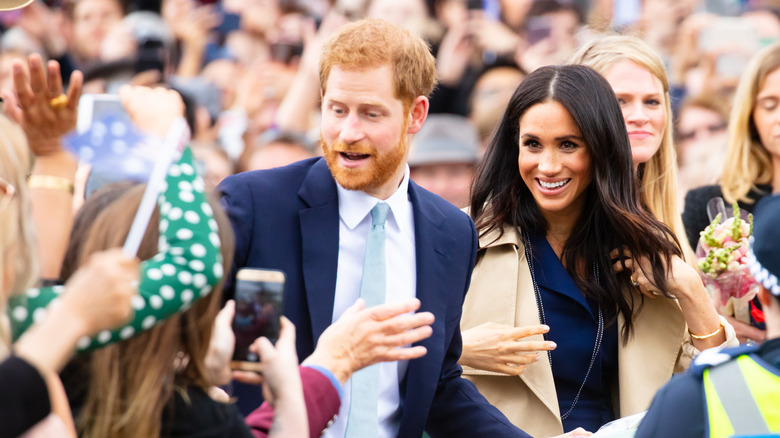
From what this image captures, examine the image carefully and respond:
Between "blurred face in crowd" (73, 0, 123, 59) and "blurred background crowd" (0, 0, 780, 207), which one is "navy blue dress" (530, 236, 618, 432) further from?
"blurred face in crowd" (73, 0, 123, 59)

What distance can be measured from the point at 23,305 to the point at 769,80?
13.6ft

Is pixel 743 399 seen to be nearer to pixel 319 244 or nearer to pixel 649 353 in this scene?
pixel 319 244

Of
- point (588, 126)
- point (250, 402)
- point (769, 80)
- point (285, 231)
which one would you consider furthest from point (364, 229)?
point (769, 80)

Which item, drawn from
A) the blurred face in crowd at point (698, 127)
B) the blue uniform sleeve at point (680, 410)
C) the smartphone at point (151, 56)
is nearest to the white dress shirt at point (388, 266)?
the blue uniform sleeve at point (680, 410)

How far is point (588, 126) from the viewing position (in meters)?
4.08

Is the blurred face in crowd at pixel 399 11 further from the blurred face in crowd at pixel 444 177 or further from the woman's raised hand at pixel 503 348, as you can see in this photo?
the woman's raised hand at pixel 503 348

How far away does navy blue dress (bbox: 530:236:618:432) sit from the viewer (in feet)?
13.3

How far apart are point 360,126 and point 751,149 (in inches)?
105

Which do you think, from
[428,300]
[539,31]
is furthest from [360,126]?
[539,31]

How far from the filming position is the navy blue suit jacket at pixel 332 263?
136 inches

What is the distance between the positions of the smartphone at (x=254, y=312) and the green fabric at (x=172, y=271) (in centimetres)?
21

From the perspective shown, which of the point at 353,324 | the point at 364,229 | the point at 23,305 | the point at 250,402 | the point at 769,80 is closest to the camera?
the point at 23,305

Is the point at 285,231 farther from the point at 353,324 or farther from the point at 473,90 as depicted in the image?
the point at 473,90

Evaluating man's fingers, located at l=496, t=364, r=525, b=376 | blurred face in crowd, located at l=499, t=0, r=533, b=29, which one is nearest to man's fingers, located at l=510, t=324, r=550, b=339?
man's fingers, located at l=496, t=364, r=525, b=376
